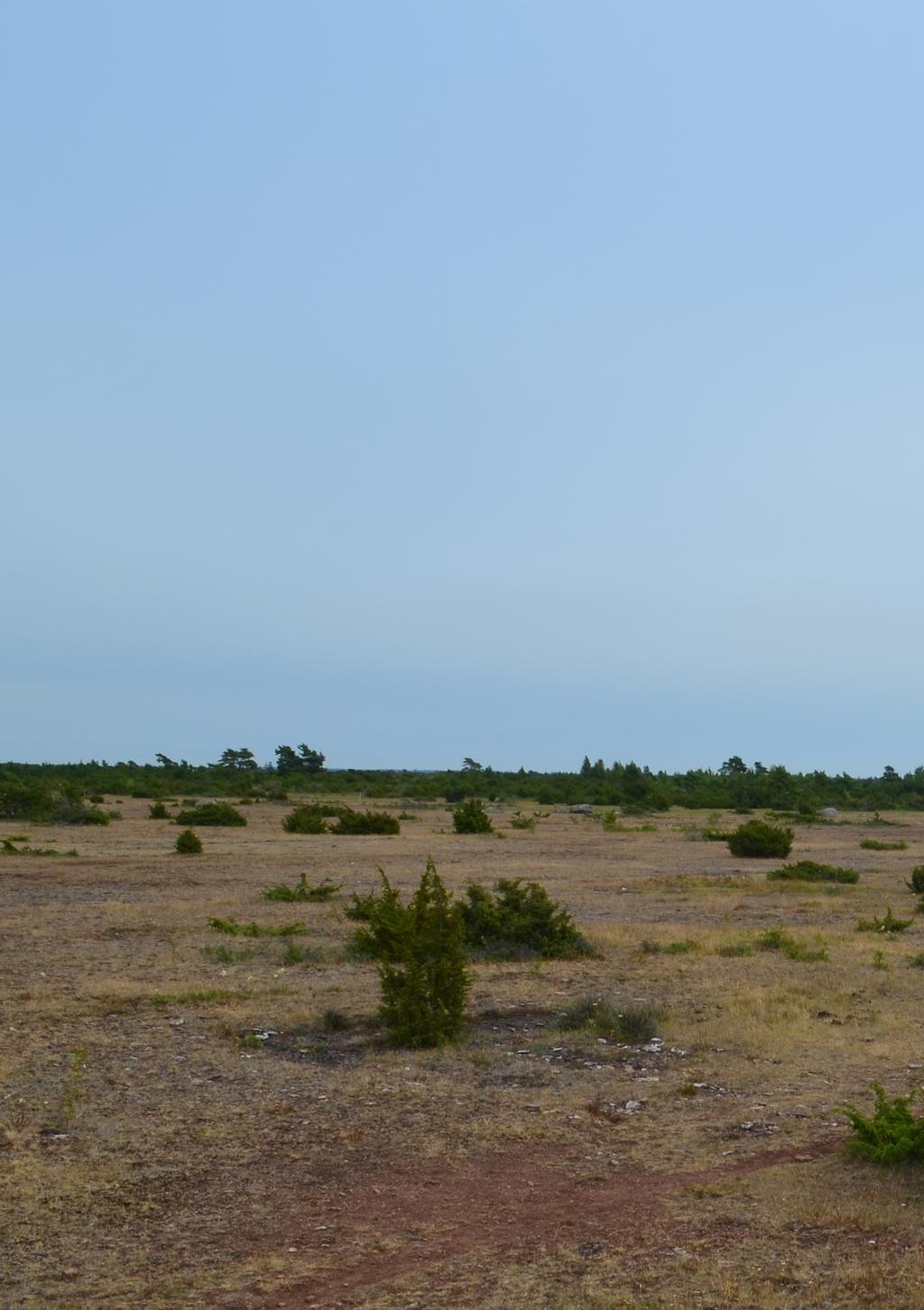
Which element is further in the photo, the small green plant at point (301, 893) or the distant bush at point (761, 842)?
the distant bush at point (761, 842)

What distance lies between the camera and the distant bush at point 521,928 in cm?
1606

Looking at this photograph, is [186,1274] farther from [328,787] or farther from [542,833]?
[328,787]

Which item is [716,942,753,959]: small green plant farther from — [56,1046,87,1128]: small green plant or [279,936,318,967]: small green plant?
[56,1046,87,1128]: small green plant

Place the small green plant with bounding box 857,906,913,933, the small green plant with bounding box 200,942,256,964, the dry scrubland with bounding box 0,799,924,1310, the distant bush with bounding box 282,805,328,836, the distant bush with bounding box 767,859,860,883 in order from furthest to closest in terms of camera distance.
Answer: the distant bush with bounding box 282,805,328,836 → the distant bush with bounding box 767,859,860,883 → the small green plant with bounding box 857,906,913,933 → the small green plant with bounding box 200,942,256,964 → the dry scrubland with bounding box 0,799,924,1310

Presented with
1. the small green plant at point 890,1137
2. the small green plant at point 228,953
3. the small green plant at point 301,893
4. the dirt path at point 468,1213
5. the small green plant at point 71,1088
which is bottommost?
the dirt path at point 468,1213

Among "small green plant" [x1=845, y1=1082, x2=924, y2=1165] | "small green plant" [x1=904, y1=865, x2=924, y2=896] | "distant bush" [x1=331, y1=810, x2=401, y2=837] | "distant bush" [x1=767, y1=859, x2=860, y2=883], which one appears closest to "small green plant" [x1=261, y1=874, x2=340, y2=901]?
"distant bush" [x1=767, y1=859, x2=860, y2=883]

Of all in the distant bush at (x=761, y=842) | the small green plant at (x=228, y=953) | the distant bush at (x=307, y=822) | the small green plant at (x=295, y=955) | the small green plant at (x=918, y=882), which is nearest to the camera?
the small green plant at (x=228, y=953)

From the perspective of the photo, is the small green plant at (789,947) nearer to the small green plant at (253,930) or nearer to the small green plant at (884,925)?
the small green plant at (884,925)

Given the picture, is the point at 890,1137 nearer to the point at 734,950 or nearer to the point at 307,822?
the point at 734,950

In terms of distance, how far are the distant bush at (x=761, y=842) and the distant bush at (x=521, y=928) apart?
18.1 meters

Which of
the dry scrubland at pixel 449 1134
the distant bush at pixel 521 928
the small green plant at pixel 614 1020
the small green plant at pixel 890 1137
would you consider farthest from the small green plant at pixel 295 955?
the small green plant at pixel 890 1137

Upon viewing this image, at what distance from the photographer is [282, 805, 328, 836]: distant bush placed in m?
38.4

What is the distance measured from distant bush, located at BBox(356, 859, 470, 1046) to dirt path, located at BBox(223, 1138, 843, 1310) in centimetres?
292

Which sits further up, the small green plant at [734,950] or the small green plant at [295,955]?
the small green plant at [734,950]
